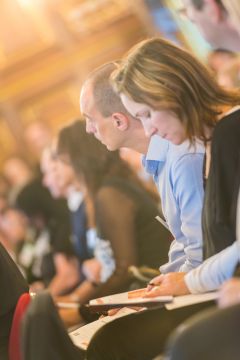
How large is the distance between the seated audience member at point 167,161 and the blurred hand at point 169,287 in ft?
0.63

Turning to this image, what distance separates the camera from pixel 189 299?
2.13 m

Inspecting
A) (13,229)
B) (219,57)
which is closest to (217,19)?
(219,57)

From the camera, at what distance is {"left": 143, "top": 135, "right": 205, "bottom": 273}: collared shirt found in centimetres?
245

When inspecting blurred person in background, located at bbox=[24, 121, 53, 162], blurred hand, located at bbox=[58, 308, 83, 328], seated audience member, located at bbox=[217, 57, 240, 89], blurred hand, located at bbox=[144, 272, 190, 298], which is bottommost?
blurred hand, located at bbox=[58, 308, 83, 328]

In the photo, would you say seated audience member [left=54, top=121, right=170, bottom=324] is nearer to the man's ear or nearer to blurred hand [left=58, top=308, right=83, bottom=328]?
blurred hand [left=58, top=308, right=83, bottom=328]

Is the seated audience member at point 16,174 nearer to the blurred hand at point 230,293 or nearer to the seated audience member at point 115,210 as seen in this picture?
the seated audience member at point 115,210

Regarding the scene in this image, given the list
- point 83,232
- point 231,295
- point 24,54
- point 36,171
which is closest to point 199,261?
point 231,295

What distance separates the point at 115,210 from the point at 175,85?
1.20m

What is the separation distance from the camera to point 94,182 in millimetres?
3717

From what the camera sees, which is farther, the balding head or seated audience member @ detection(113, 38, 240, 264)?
the balding head

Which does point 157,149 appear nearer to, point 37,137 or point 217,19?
point 217,19

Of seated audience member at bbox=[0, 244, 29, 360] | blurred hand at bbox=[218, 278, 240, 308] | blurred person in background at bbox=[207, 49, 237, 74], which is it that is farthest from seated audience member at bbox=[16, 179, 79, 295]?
blurred hand at bbox=[218, 278, 240, 308]

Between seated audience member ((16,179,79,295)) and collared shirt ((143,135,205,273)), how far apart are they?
205cm

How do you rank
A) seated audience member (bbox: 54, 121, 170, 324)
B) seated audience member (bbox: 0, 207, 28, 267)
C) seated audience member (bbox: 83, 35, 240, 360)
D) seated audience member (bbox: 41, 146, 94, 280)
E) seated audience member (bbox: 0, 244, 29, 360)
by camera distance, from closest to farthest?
seated audience member (bbox: 83, 35, 240, 360) < seated audience member (bbox: 0, 244, 29, 360) < seated audience member (bbox: 54, 121, 170, 324) < seated audience member (bbox: 41, 146, 94, 280) < seated audience member (bbox: 0, 207, 28, 267)
